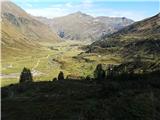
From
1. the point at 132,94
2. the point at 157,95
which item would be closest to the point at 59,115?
the point at 132,94

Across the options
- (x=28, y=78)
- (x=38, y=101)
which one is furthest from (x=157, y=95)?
(x=28, y=78)

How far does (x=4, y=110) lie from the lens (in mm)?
66438

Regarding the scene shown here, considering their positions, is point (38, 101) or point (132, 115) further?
point (38, 101)

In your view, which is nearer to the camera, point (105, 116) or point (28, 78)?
point (105, 116)

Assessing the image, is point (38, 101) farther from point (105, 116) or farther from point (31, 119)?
point (105, 116)

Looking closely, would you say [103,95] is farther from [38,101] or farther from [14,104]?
[14,104]

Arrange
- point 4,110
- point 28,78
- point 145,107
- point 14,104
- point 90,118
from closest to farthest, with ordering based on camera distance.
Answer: point 90,118, point 145,107, point 4,110, point 14,104, point 28,78

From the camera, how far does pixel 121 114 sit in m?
57.0

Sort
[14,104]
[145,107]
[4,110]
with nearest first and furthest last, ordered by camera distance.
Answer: [145,107] < [4,110] < [14,104]

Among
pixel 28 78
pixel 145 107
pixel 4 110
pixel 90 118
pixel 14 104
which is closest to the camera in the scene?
pixel 90 118

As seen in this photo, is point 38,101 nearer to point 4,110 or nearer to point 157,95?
point 4,110

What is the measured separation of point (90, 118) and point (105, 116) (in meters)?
2.74

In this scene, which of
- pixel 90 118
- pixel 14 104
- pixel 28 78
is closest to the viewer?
pixel 90 118

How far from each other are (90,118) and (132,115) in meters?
7.12
